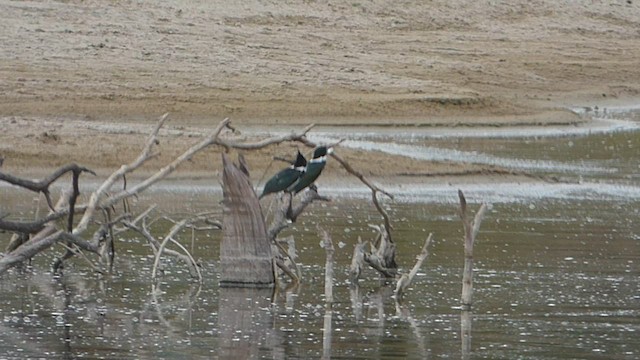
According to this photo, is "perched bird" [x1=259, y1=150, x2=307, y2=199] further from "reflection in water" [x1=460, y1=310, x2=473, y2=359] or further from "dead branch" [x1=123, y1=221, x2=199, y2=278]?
"reflection in water" [x1=460, y1=310, x2=473, y2=359]

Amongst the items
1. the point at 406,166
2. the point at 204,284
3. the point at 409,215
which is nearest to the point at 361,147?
the point at 406,166

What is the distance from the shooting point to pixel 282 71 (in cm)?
2328

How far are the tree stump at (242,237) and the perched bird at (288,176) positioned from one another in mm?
259

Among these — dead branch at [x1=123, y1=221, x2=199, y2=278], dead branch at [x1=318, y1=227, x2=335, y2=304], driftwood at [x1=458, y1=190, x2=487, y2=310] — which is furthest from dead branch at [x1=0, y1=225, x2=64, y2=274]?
driftwood at [x1=458, y1=190, x2=487, y2=310]

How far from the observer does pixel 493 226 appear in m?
14.0

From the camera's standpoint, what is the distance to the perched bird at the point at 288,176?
379 inches

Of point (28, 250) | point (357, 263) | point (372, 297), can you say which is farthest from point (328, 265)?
point (28, 250)

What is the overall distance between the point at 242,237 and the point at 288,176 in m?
0.60

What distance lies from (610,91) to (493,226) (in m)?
13.9

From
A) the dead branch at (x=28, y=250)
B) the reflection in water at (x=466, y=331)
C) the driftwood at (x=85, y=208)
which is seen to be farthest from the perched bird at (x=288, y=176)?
the dead branch at (x=28, y=250)

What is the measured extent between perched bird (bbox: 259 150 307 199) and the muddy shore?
6777 millimetres

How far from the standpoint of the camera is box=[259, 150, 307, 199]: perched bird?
9.63 m

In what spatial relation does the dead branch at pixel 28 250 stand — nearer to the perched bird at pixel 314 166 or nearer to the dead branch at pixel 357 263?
the perched bird at pixel 314 166

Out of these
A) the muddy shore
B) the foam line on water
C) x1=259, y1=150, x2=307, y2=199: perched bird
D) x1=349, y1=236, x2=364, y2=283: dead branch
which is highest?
the muddy shore
